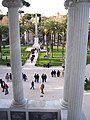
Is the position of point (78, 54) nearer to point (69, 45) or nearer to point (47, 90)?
point (69, 45)

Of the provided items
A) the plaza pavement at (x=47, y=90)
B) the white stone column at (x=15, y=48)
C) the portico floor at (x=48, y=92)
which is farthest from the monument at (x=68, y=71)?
the plaza pavement at (x=47, y=90)

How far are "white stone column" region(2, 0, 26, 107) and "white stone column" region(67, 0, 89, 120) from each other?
382cm

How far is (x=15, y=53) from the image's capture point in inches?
452

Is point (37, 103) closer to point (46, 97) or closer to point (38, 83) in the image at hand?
point (46, 97)

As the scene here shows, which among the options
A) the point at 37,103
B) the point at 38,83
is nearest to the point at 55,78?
the point at 38,83

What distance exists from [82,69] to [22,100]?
5.33m

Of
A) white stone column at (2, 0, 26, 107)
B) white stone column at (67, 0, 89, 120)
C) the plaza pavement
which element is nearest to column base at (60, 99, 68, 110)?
the plaza pavement

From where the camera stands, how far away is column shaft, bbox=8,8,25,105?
10895 millimetres

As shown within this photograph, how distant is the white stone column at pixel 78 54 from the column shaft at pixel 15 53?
3.94 meters

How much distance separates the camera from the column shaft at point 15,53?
10.9 m

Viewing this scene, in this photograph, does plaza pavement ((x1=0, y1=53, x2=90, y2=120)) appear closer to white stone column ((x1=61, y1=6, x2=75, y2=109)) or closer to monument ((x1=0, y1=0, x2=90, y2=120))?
monument ((x1=0, y1=0, x2=90, y2=120))

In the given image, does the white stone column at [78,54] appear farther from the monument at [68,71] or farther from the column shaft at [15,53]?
the column shaft at [15,53]

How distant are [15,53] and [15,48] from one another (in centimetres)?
26

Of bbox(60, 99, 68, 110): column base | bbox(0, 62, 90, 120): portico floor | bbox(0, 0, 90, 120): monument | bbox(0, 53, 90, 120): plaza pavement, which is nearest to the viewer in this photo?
bbox(0, 0, 90, 120): monument
